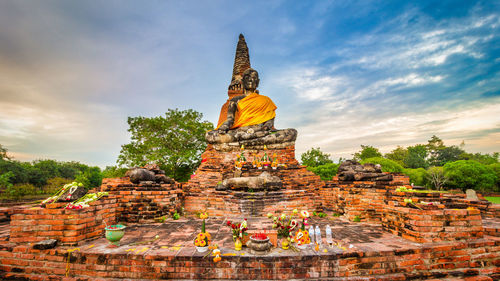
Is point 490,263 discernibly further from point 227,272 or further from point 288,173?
point 288,173

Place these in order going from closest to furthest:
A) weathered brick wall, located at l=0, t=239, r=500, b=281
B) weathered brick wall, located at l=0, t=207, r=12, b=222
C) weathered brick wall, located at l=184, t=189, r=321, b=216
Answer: weathered brick wall, located at l=0, t=239, r=500, b=281 → weathered brick wall, located at l=0, t=207, r=12, b=222 → weathered brick wall, located at l=184, t=189, r=321, b=216

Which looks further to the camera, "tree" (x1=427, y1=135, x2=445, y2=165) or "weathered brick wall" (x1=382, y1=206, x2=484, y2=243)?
"tree" (x1=427, y1=135, x2=445, y2=165)

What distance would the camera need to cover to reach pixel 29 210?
11.2 feet

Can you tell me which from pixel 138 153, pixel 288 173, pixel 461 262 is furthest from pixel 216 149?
pixel 138 153

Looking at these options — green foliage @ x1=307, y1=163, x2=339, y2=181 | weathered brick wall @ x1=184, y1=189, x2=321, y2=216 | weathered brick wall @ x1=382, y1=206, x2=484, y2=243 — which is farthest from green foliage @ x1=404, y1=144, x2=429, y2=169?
weathered brick wall @ x1=382, y1=206, x2=484, y2=243

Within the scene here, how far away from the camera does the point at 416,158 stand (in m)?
32.5

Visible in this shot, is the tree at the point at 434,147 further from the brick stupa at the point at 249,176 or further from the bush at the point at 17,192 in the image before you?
the bush at the point at 17,192

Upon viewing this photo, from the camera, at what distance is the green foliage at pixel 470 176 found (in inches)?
741

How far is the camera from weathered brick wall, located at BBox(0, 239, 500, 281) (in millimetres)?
2838

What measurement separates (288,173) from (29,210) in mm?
6665

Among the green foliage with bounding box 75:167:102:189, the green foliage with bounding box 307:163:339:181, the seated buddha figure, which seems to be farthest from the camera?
the green foliage with bounding box 307:163:339:181

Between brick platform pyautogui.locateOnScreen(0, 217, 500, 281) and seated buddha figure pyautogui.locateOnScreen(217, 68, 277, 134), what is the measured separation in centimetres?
669

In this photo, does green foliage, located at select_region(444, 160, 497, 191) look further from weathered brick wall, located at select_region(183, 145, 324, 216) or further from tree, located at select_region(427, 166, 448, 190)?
weathered brick wall, located at select_region(183, 145, 324, 216)

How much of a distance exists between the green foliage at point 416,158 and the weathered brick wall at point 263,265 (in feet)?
118
